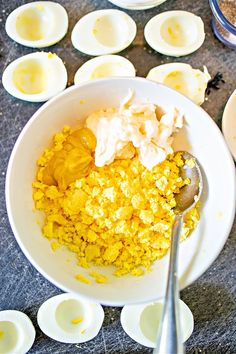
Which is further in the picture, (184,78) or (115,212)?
(184,78)

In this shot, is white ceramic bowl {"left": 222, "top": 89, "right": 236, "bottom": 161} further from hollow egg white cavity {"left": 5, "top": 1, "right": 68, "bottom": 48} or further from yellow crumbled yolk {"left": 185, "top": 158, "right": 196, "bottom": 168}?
hollow egg white cavity {"left": 5, "top": 1, "right": 68, "bottom": 48}

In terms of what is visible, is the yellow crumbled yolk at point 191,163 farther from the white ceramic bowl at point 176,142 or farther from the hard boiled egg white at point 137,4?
the hard boiled egg white at point 137,4

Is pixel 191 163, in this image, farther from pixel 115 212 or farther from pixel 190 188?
pixel 115 212

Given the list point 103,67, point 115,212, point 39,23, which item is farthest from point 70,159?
point 39,23

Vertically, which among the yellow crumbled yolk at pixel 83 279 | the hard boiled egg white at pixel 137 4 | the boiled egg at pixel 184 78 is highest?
the hard boiled egg white at pixel 137 4

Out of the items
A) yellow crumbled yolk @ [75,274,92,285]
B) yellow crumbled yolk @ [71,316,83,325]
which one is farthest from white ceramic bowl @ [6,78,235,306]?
yellow crumbled yolk @ [71,316,83,325]

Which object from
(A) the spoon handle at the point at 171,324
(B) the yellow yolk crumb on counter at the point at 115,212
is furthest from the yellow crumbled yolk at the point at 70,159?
(A) the spoon handle at the point at 171,324
